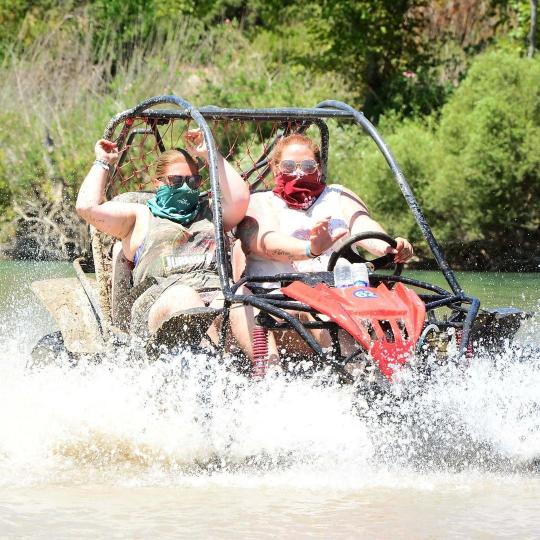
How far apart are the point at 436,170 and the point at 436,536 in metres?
13.7

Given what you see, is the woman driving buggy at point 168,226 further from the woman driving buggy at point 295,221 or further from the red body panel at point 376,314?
the red body panel at point 376,314

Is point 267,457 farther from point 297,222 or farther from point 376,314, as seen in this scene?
point 297,222

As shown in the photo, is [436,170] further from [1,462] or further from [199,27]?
[1,462]

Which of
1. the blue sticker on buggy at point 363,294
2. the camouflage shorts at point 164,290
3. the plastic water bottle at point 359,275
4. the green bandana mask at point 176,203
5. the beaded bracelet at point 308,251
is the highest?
the green bandana mask at point 176,203

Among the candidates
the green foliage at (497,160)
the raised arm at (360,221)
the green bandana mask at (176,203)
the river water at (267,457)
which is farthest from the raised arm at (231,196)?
the green foliage at (497,160)

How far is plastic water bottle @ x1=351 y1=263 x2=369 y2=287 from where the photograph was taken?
19.2ft

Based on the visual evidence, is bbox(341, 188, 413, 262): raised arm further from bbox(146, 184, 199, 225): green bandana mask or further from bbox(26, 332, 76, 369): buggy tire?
bbox(26, 332, 76, 369): buggy tire

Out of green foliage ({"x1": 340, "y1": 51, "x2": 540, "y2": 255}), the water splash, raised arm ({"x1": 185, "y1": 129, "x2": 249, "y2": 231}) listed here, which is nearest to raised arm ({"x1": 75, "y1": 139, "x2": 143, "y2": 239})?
raised arm ({"x1": 185, "y1": 129, "x2": 249, "y2": 231})

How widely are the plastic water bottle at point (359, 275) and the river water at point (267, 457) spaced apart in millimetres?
613

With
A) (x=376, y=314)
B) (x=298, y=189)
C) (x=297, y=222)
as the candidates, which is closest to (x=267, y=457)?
(x=376, y=314)

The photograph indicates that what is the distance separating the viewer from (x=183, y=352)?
5.62 m

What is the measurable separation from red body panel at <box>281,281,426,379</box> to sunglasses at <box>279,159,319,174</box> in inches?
36.0

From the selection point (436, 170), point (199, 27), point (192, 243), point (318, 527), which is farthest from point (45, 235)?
point (318, 527)

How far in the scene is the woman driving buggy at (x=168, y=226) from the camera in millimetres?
6363
